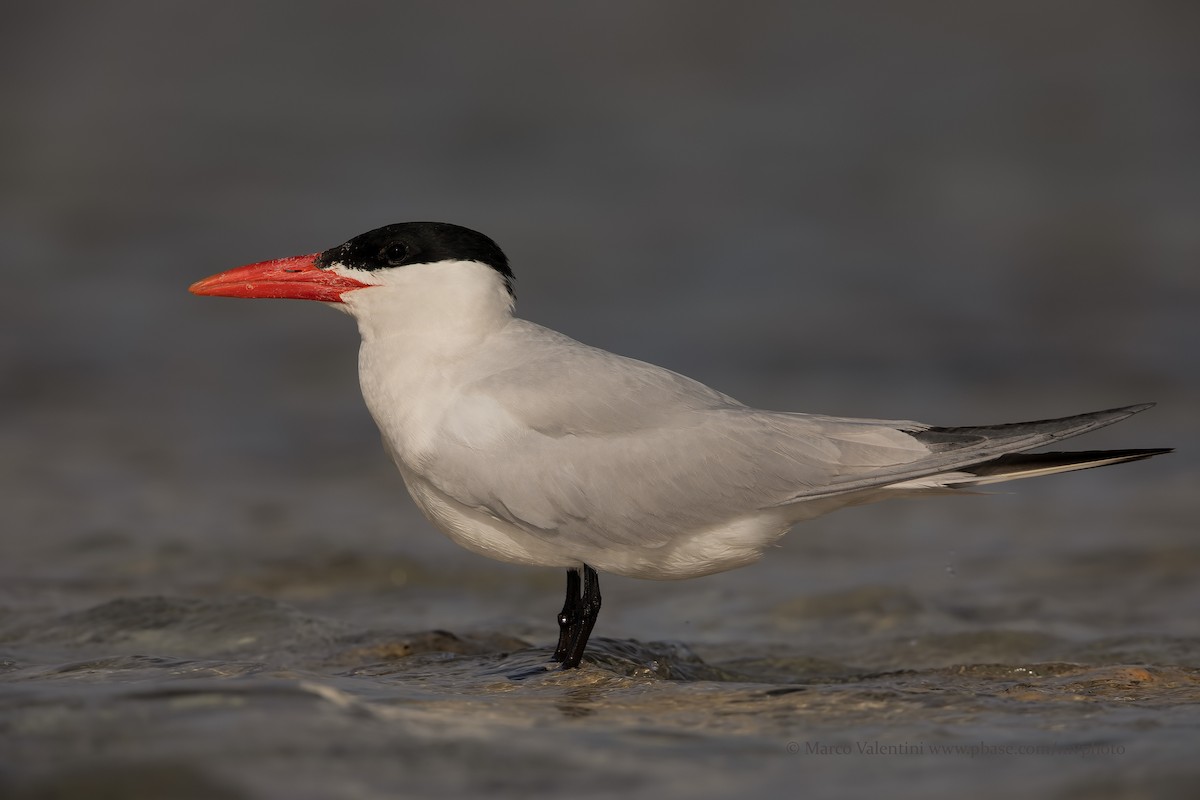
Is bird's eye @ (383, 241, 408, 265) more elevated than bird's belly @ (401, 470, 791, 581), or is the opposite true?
bird's eye @ (383, 241, 408, 265)

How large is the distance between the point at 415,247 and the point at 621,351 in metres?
5.70

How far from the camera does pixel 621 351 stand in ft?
34.5

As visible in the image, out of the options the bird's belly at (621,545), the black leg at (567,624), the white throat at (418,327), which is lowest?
the black leg at (567,624)

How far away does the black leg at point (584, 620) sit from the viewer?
4.78 meters

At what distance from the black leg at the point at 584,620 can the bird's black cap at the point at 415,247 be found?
1140 millimetres

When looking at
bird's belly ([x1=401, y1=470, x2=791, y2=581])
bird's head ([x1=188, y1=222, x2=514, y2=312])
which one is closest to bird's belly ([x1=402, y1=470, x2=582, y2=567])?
bird's belly ([x1=401, y1=470, x2=791, y2=581])

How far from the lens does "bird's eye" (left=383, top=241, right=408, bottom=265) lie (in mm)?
4883

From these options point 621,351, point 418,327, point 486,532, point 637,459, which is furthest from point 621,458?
point 621,351

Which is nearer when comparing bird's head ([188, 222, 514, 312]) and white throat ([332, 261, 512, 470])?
white throat ([332, 261, 512, 470])

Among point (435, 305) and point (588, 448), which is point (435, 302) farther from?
point (588, 448)

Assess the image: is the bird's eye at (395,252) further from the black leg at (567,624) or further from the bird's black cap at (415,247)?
the black leg at (567,624)

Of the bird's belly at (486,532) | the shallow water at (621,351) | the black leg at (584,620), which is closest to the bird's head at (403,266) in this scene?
the bird's belly at (486,532)

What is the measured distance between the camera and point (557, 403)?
4.59m

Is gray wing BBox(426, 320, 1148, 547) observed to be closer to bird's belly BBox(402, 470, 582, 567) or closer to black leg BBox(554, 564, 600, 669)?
bird's belly BBox(402, 470, 582, 567)
